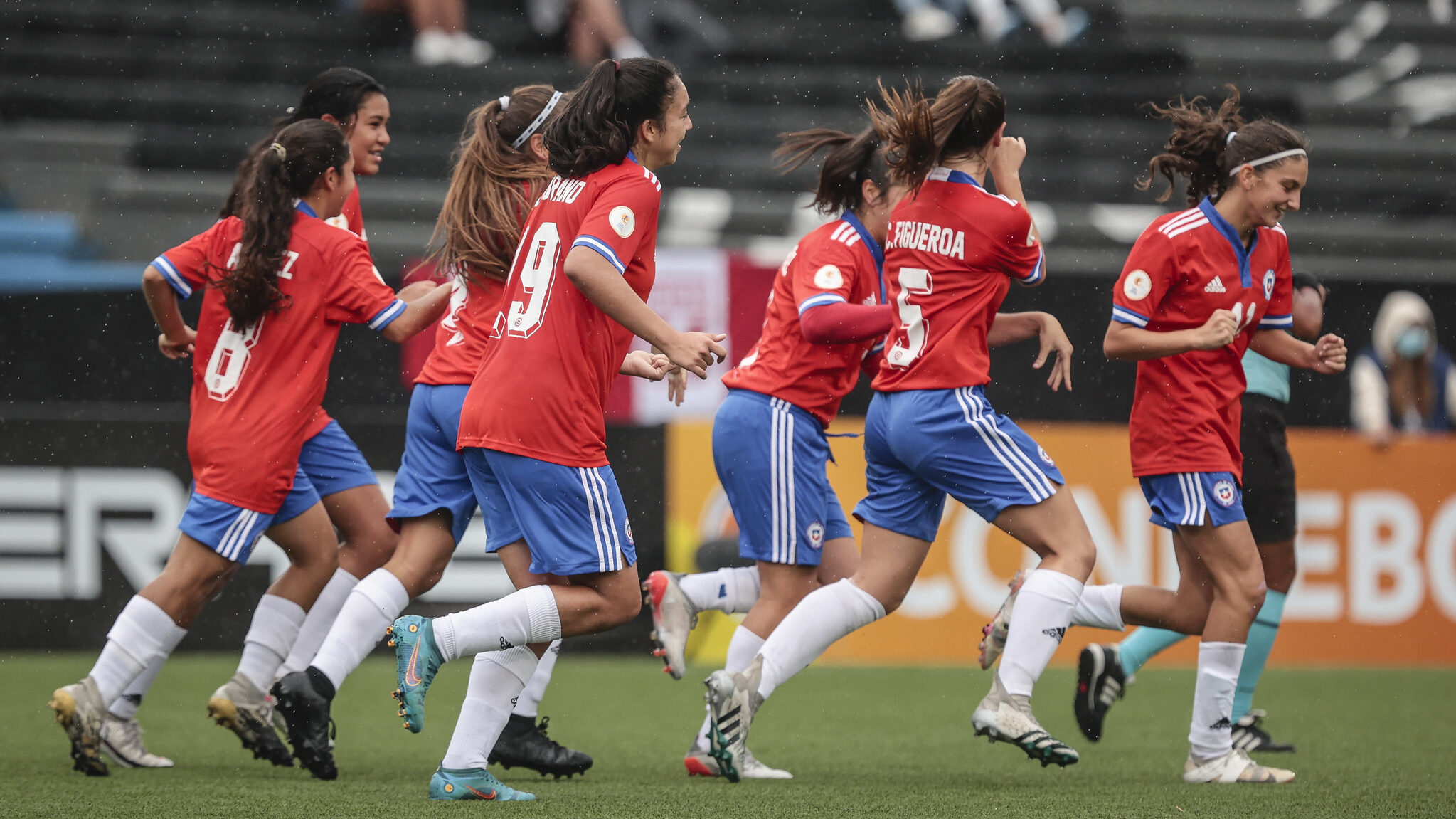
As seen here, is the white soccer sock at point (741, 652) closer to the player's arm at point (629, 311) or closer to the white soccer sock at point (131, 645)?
the player's arm at point (629, 311)

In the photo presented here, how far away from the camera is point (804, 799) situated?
12.3ft

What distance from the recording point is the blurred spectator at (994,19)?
13.4 meters

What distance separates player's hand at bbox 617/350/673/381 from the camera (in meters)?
3.72

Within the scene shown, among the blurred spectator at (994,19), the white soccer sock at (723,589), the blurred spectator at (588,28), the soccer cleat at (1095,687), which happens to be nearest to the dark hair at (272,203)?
the white soccer sock at (723,589)

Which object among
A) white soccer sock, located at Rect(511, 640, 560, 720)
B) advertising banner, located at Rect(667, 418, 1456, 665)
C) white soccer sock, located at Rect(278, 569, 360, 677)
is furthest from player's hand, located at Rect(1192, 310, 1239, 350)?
advertising banner, located at Rect(667, 418, 1456, 665)

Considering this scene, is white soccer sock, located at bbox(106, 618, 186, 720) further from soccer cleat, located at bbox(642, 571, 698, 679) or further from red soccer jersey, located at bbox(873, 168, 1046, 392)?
red soccer jersey, located at bbox(873, 168, 1046, 392)

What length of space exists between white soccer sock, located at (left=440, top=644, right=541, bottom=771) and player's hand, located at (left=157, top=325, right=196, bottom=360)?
1536mm

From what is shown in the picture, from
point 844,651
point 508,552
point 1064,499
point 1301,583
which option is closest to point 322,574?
point 508,552

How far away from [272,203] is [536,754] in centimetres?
170

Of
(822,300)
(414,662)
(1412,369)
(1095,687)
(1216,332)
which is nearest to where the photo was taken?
(414,662)

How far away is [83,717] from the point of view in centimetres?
402

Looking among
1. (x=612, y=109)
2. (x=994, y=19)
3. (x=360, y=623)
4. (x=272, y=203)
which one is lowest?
(x=360, y=623)

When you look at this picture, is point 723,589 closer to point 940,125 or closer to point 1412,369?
point 940,125

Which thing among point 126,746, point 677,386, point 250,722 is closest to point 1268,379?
point 677,386
